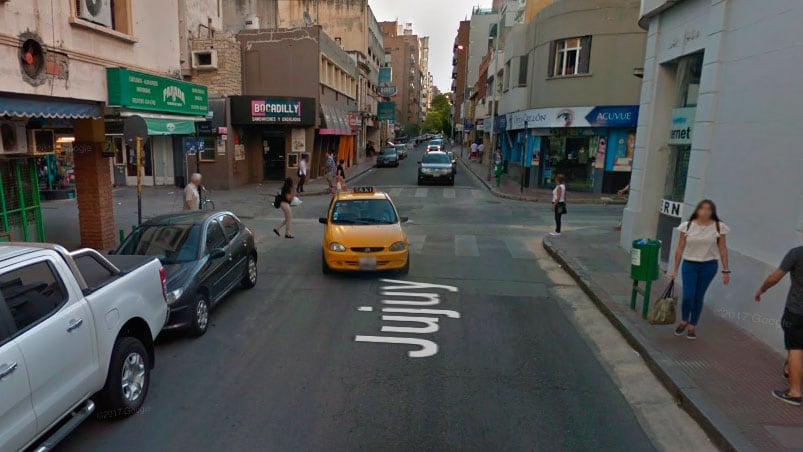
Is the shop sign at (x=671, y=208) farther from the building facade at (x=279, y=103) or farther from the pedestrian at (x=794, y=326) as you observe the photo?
the building facade at (x=279, y=103)

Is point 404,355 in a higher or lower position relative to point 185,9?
lower

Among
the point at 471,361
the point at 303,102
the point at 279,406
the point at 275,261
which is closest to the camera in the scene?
the point at 279,406

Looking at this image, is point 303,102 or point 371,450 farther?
point 303,102

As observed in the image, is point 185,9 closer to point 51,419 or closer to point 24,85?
point 24,85

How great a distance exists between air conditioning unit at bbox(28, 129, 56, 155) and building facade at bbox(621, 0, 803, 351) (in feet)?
39.8

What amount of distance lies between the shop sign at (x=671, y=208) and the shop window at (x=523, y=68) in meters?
18.5

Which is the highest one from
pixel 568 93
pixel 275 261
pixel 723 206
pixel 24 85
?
pixel 568 93

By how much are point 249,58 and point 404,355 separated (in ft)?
71.6

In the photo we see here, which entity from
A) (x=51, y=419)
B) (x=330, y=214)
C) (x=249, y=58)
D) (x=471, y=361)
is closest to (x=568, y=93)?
(x=249, y=58)

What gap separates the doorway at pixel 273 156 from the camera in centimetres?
2506

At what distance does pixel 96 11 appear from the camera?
28.6ft

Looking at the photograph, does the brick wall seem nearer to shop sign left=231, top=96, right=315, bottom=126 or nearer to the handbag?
shop sign left=231, top=96, right=315, bottom=126

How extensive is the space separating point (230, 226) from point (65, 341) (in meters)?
4.49

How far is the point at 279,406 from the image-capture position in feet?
14.9
